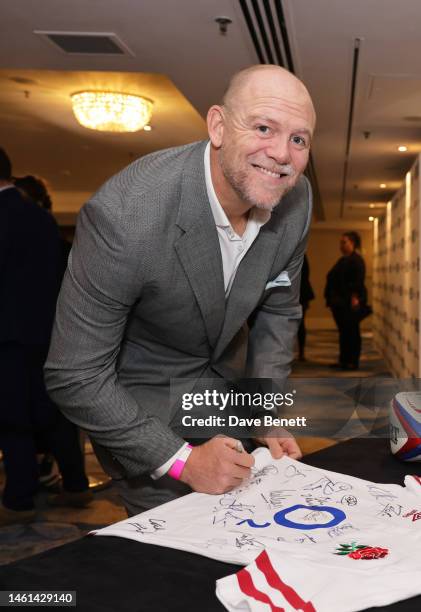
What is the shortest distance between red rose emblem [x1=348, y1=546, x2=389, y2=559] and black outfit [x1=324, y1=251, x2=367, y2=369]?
320 inches

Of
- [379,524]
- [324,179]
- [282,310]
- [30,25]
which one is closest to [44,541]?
[282,310]

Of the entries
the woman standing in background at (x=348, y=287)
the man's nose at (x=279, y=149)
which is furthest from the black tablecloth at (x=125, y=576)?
the woman standing in background at (x=348, y=287)

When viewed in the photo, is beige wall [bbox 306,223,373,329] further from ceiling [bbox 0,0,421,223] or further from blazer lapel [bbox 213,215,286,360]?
blazer lapel [bbox 213,215,286,360]

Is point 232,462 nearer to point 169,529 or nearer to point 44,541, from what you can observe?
point 169,529

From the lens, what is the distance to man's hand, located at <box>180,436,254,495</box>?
1.27 m

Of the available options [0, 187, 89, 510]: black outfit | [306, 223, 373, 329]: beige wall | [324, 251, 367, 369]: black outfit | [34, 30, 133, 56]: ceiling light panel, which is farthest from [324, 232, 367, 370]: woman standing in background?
[306, 223, 373, 329]: beige wall

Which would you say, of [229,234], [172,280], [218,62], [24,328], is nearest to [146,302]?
[172,280]

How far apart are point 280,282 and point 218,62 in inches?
147

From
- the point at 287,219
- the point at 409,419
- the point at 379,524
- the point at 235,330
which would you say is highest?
the point at 287,219

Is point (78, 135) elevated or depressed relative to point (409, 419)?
elevated

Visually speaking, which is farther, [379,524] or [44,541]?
[44,541]

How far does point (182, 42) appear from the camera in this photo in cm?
456

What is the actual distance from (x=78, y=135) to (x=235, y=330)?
27.0 feet

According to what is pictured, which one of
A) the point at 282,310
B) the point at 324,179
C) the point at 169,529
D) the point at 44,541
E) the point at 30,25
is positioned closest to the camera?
the point at 169,529
